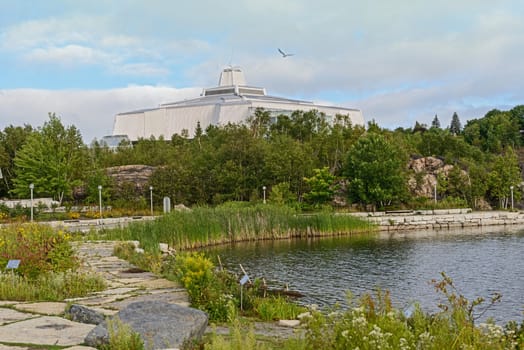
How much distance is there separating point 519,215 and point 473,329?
29.5 meters

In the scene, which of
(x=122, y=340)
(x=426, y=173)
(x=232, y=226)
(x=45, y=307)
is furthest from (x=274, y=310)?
(x=426, y=173)

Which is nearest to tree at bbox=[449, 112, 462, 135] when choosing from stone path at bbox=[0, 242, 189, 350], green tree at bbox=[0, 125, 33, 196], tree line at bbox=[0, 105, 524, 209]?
tree line at bbox=[0, 105, 524, 209]

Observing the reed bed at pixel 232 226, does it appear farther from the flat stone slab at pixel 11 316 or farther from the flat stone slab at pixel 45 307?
the flat stone slab at pixel 11 316

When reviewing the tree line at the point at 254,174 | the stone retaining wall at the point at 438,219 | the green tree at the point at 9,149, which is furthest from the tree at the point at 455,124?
the green tree at the point at 9,149

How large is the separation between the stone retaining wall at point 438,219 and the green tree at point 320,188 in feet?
9.60

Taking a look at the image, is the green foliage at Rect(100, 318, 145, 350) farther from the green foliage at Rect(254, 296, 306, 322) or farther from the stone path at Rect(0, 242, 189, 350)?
the green foliage at Rect(254, 296, 306, 322)

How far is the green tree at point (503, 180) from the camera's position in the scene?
117 feet

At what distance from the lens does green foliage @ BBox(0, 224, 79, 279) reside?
861 centimetres

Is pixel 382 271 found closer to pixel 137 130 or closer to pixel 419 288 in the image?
pixel 419 288

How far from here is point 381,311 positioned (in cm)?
578

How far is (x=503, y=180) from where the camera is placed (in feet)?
118

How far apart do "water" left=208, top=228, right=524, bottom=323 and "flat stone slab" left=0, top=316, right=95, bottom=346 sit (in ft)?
20.0

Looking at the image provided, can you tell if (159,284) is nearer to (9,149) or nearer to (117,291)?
(117,291)

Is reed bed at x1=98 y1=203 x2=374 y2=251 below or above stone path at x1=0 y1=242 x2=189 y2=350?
above
